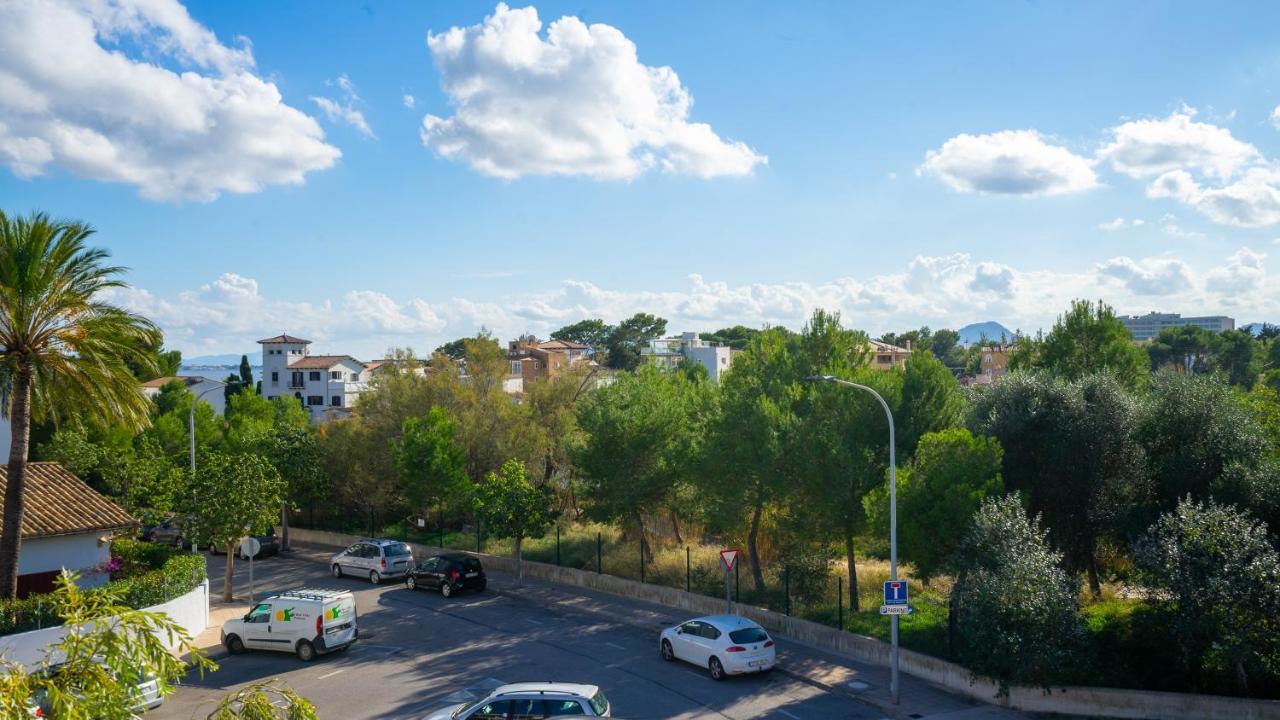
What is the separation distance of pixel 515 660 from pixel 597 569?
9.21 metres

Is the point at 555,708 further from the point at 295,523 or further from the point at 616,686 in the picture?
the point at 295,523

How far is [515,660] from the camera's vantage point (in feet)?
71.1

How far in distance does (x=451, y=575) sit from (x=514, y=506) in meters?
3.24

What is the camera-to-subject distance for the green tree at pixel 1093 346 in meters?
30.0

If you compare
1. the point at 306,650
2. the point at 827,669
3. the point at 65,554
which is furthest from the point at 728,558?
the point at 65,554

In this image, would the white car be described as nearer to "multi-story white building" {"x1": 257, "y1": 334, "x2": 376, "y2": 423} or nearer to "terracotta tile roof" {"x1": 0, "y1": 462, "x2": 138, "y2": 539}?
"terracotta tile roof" {"x1": 0, "y1": 462, "x2": 138, "y2": 539}

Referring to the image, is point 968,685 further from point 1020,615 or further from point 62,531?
point 62,531

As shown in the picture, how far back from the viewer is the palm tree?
20609 mm

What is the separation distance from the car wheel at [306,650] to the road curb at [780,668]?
8285 mm

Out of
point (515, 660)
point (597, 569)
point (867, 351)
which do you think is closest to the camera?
point (515, 660)

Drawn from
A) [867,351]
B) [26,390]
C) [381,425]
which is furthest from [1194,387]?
[381,425]

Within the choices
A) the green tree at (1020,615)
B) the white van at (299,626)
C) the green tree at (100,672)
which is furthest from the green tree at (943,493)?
the green tree at (100,672)

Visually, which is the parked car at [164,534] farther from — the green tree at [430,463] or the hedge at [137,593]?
the hedge at [137,593]

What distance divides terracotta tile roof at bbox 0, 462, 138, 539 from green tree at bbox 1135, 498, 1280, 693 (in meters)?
26.9
